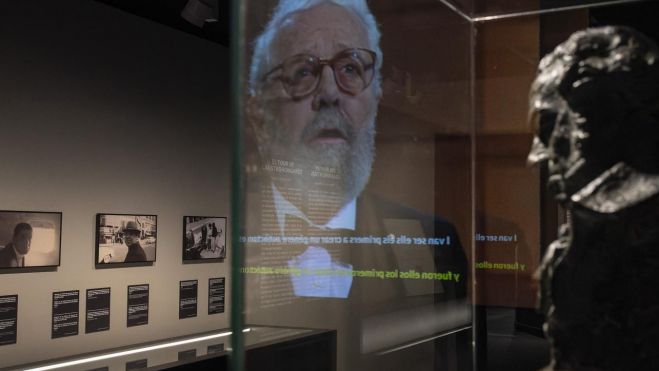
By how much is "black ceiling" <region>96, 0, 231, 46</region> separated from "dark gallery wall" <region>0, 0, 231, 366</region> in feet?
0.25

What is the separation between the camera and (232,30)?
8.30 feet

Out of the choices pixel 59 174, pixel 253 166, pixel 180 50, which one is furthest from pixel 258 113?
pixel 180 50

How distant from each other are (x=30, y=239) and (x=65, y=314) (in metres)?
0.64

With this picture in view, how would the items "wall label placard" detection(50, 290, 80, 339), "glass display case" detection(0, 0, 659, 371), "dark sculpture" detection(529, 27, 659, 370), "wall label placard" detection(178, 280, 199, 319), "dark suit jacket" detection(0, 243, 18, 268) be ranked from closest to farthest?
"dark sculpture" detection(529, 27, 659, 370)
"glass display case" detection(0, 0, 659, 371)
"dark suit jacket" detection(0, 243, 18, 268)
"wall label placard" detection(50, 290, 80, 339)
"wall label placard" detection(178, 280, 199, 319)

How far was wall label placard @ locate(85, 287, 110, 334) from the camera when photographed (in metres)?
5.90

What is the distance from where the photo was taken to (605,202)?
184 cm

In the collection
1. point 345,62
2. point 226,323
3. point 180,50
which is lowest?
point 226,323

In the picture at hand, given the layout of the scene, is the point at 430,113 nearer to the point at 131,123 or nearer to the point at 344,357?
the point at 344,357

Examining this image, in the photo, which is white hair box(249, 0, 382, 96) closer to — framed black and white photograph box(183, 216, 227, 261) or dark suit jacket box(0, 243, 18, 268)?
dark suit jacket box(0, 243, 18, 268)

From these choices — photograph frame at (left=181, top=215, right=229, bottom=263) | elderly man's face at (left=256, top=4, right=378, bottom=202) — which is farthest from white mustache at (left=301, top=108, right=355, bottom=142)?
photograph frame at (left=181, top=215, right=229, bottom=263)

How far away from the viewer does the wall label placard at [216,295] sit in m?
7.22

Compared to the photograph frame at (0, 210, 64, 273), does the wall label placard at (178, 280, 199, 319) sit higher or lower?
lower

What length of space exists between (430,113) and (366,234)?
1.58 feet

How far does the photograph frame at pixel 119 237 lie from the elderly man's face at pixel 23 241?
618mm
